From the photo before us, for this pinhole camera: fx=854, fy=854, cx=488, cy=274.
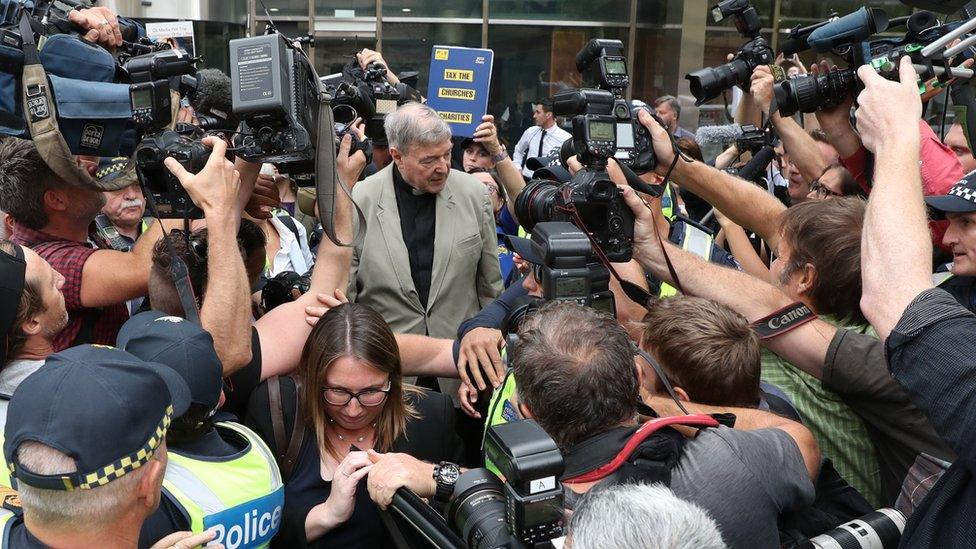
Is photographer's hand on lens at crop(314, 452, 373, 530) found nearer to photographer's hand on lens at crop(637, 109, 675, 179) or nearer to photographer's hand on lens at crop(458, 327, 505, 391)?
photographer's hand on lens at crop(458, 327, 505, 391)

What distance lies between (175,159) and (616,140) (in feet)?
4.37

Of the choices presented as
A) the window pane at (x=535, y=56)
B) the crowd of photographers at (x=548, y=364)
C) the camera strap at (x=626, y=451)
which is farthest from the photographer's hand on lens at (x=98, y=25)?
the window pane at (x=535, y=56)

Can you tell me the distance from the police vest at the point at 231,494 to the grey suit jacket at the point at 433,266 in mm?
2002

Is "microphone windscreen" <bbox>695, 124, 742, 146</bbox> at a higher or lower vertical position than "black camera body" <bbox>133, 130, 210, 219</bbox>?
lower

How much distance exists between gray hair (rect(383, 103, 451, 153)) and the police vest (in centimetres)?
224

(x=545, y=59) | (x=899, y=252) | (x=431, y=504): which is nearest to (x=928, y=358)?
(x=899, y=252)

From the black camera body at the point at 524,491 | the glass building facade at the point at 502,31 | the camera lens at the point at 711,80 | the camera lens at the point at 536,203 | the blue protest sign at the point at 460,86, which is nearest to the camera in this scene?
the black camera body at the point at 524,491

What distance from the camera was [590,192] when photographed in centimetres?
249

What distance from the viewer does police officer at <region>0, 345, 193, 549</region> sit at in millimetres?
1493

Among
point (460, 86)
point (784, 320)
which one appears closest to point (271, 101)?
point (784, 320)

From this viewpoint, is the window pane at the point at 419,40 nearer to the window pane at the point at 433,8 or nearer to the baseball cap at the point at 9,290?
the window pane at the point at 433,8

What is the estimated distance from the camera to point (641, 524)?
1173 millimetres

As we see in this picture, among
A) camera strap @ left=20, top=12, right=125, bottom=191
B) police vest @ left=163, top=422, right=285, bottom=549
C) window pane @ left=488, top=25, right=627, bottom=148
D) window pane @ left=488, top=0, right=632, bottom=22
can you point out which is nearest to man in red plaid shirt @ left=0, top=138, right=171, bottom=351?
camera strap @ left=20, top=12, right=125, bottom=191

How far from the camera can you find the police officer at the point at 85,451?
149 centimetres
